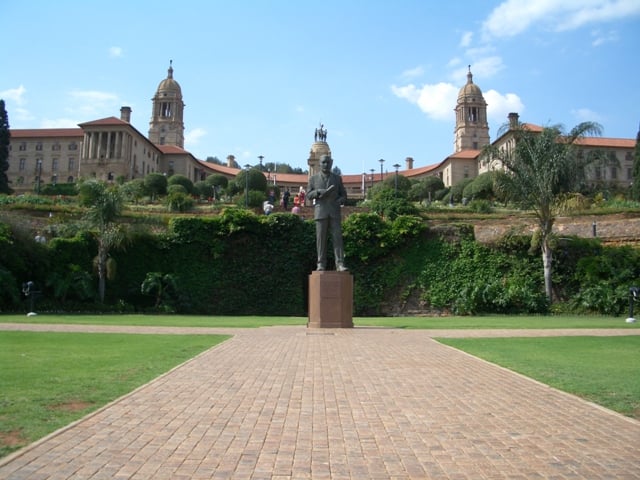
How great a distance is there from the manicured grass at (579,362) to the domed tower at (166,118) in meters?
125

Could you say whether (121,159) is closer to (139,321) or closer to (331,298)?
(139,321)

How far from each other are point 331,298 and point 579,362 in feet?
25.8

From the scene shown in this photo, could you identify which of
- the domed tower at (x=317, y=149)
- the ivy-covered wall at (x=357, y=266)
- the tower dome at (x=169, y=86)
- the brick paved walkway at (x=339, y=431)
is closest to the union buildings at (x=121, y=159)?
the domed tower at (x=317, y=149)

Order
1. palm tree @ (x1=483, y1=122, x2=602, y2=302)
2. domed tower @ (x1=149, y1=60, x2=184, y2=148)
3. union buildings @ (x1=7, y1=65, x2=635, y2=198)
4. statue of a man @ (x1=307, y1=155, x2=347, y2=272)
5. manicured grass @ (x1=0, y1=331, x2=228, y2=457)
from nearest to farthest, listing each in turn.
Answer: manicured grass @ (x1=0, y1=331, x2=228, y2=457)
statue of a man @ (x1=307, y1=155, x2=347, y2=272)
palm tree @ (x1=483, y1=122, x2=602, y2=302)
union buildings @ (x1=7, y1=65, x2=635, y2=198)
domed tower @ (x1=149, y1=60, x2=184, y2=148)

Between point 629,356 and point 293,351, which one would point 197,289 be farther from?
point 629,356

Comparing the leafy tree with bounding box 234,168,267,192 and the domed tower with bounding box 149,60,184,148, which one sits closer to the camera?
the leafy tree with bounding box 234,168,267,192

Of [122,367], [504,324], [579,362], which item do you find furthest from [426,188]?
[122,367]

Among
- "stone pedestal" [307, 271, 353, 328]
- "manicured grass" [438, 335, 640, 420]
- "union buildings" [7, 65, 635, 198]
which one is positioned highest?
"union buildings" [7, 65, 635, 198]

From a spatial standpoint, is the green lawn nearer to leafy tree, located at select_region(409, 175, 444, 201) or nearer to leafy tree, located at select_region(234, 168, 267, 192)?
leafy tree, located at select_region(234, 168, 267, 192)

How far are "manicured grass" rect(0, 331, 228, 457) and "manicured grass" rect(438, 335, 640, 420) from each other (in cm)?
563

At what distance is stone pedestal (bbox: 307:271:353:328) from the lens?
1609 cm

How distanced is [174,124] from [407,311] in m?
111

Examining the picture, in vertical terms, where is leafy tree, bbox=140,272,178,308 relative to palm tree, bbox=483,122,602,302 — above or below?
below

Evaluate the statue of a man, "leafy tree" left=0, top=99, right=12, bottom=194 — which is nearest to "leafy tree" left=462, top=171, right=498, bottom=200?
the statue of a man
